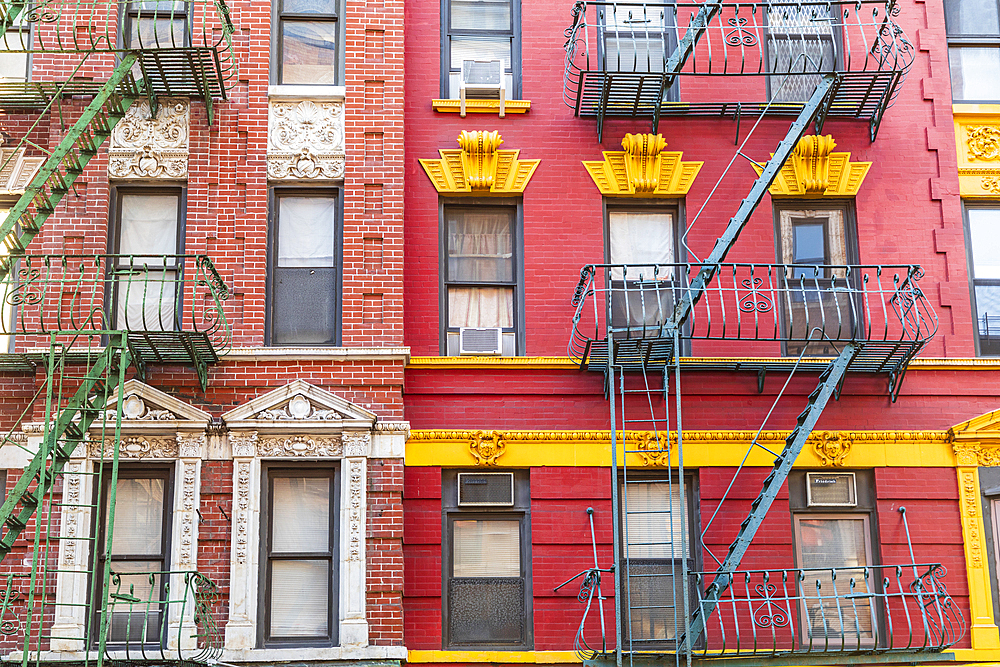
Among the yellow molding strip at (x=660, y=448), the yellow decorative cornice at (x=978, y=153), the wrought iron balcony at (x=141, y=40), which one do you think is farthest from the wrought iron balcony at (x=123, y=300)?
the yellow decorative cornice at (x=978, y=153)

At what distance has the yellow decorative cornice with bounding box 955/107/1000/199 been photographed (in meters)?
13.6

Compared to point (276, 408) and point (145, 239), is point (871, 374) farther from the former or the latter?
point (145, 239)

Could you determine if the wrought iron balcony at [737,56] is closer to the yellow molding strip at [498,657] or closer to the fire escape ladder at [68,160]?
the fire escape ladder at [68,160]

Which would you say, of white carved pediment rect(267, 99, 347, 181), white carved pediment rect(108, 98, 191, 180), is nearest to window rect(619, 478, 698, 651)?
white carved pediment rect(267, 99, 347, 181)

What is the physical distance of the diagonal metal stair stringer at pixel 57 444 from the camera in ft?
34.1

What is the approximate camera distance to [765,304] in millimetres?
12961

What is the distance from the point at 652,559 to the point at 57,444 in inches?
248

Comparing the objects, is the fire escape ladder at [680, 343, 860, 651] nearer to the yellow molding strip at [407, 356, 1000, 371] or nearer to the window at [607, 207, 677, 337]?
the yellow molding strip at [407, 356, 1000, 371]

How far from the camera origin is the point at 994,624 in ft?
39.9

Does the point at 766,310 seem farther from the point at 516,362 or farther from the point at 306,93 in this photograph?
the point at 306,93

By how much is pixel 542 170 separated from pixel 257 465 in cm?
478

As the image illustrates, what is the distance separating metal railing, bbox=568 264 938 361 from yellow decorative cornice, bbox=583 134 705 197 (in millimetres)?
940

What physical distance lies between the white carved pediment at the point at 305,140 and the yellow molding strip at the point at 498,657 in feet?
17.7

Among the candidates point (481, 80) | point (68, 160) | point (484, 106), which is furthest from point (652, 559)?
point (68, 160)
